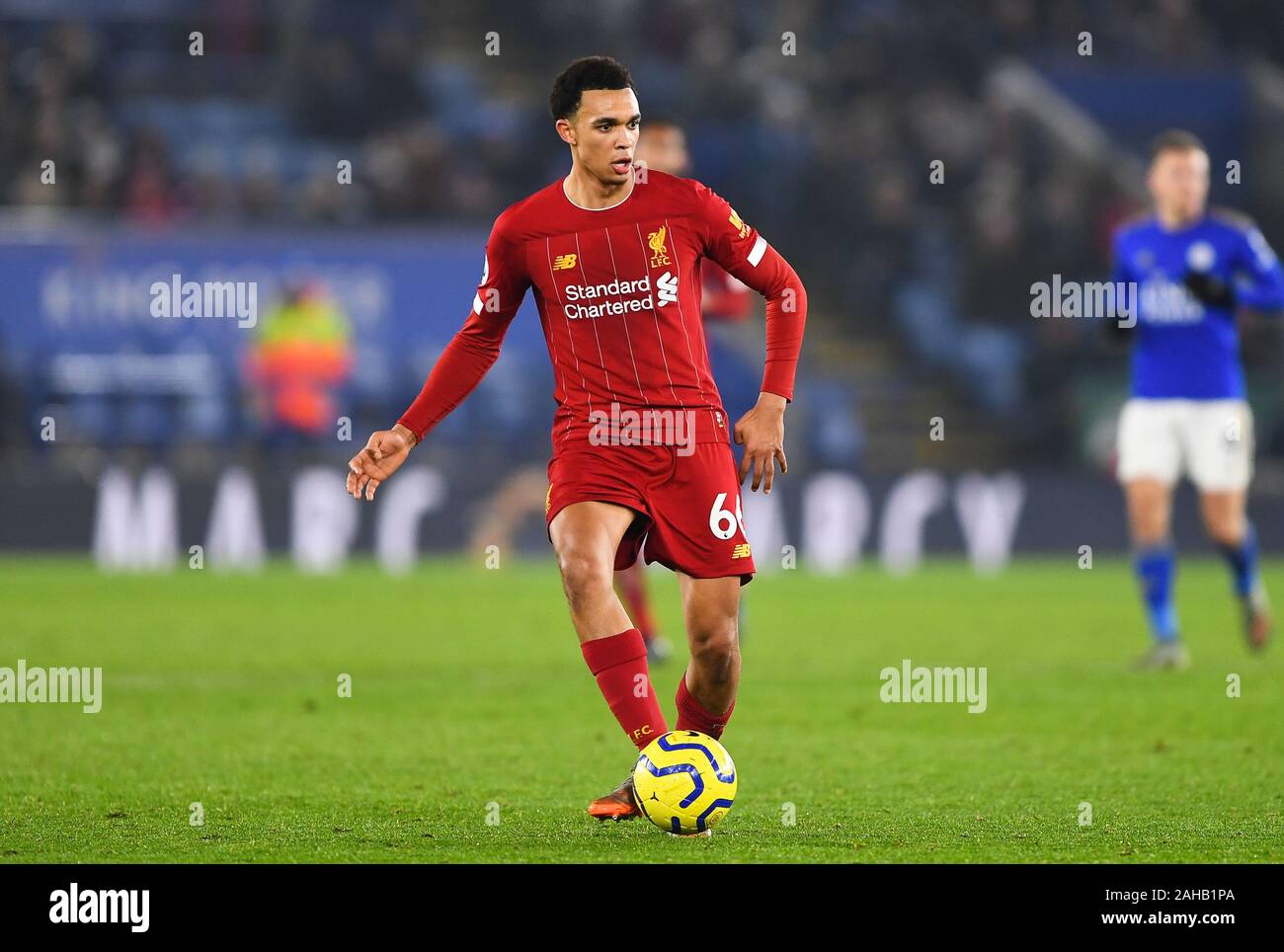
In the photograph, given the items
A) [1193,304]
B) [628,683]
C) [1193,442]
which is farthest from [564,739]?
[1193,304]

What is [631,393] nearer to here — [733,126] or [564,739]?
[564,739]

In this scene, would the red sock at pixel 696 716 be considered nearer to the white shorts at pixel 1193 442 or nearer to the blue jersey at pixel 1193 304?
the white shorts at pixel 1193 442

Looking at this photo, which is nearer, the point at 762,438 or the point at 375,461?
the point at 762,438

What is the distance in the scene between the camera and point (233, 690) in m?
9.08

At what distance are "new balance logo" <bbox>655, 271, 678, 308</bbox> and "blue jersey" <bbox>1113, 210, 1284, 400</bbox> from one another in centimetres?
509

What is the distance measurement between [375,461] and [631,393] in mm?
749

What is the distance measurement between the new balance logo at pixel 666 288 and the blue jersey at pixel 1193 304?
200 inches

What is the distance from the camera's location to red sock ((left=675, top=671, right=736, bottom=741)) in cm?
575

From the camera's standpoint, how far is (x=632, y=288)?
5.61 meters

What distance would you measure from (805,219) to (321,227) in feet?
17.2

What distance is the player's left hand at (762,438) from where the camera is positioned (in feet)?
18.1

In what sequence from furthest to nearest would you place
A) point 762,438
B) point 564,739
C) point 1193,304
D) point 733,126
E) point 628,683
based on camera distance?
point 733,126 → point 1193,304 → point 564,739 → point 762,438 → point 628,683

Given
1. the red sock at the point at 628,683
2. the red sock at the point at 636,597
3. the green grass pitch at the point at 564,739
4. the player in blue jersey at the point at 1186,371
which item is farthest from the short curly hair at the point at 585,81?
the player in blue jersey at the point at 1186,371

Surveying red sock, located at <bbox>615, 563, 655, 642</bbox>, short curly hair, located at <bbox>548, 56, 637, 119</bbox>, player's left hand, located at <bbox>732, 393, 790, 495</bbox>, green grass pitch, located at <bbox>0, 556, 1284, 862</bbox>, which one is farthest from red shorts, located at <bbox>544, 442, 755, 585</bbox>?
red sock, located at <bbox>615, 563, 655, 642</bbox>
